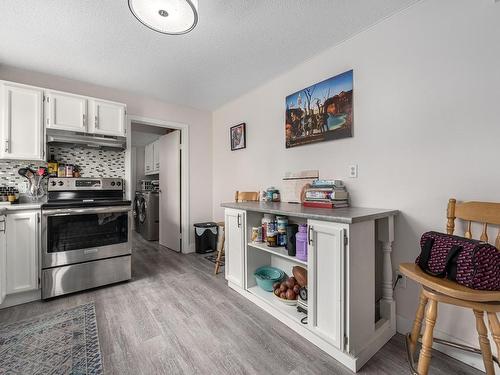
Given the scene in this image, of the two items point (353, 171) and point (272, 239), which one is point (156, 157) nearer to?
point (272, 239)

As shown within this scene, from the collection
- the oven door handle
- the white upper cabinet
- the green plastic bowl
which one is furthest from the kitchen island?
the white upper cabinet

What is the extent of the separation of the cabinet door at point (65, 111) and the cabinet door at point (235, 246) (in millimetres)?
1897

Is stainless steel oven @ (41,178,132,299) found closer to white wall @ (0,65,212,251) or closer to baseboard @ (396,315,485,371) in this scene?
white wall @ (0,65,212,251)

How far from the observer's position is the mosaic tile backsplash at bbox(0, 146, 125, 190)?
2.40 meters

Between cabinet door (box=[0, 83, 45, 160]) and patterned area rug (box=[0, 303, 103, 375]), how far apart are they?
5.06ft

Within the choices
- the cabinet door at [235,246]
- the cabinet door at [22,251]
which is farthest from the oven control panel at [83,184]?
the cabinet door at [235,246]

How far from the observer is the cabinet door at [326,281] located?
133cm

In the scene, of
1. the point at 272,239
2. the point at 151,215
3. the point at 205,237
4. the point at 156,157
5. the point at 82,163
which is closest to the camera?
the point at 272,239

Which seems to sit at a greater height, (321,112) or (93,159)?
(321,112)

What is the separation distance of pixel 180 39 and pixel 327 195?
1817 mm

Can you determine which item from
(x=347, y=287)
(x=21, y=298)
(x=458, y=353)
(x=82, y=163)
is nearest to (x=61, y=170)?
(x=82, y=163)

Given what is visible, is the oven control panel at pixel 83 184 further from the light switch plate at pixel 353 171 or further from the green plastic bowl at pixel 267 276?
the light switch plate at pixel 353 171

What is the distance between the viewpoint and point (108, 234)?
2451 mm

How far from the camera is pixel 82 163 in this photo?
2.77 metres
